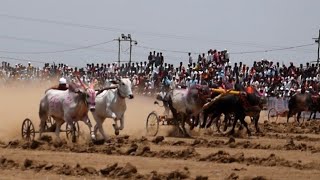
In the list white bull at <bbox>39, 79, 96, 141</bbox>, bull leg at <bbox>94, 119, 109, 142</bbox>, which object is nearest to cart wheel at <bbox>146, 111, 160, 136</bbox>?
bull leg at <bbox>94, 119, 109, 142</bbox>

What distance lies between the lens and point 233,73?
47.7 m

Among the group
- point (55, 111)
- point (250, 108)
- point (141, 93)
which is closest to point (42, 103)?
point (55, 111)

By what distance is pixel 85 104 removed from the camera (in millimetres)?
24453

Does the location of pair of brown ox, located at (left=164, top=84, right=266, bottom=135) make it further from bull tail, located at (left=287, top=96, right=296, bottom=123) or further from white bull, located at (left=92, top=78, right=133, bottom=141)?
bull tail, located at (left=287, top=96, right=296, bottom=123)

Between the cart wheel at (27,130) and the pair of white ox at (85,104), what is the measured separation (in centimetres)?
50

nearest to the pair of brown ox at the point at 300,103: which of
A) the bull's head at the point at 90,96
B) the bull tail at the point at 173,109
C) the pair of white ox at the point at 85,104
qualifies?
the bull tail at the point at 173,109

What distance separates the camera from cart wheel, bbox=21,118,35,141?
25219 millimetres

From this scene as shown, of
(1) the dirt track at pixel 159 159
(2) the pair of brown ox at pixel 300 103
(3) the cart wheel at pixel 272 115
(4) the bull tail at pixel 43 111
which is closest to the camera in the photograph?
(1) the dirt track at pixel 159 159

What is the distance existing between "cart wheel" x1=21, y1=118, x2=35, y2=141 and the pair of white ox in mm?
503

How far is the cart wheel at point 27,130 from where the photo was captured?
82.7 feet

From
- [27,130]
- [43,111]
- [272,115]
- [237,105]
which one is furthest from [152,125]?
[272,115]

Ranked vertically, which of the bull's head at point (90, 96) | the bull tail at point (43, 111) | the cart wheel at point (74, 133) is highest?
the bull's head at point (90, 96)

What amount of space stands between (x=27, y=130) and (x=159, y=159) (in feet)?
22.4

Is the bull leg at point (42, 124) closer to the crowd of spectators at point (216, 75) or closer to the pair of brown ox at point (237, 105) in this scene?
the pair of brown ox at point (237, 105)
